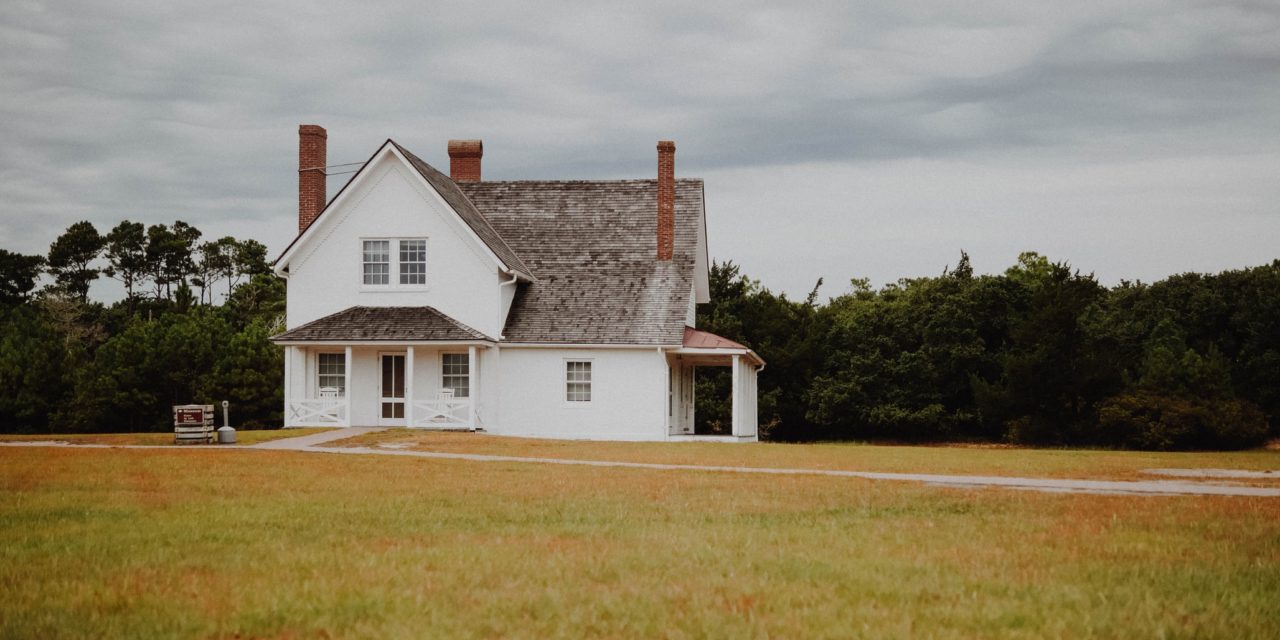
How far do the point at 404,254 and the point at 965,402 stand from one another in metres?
25.3

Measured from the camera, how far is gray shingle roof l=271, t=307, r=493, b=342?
31.6m

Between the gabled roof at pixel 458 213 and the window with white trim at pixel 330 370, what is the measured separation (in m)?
3.21

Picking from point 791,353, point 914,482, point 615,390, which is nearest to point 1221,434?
point 791,353

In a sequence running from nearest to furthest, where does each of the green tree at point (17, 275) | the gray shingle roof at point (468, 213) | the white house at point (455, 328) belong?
1. the white house at point (455, 328)
2. the gray shingle roof at point (468, 213)
3. the green tree at point (17, 275)

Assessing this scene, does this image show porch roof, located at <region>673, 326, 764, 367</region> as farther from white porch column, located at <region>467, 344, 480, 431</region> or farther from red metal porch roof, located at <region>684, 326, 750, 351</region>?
white porch column, located at <region>467, 344, 480, 431</region>

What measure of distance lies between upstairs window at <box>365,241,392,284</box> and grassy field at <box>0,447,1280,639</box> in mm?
19677

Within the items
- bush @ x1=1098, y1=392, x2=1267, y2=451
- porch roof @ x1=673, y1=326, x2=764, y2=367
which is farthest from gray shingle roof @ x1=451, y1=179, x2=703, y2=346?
bush @ x1=1098, y1=392, x2=1267, y2=451

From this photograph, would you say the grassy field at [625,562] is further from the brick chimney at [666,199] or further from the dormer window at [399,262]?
the brick chimney at [666,199]

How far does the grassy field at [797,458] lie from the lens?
19406 mm

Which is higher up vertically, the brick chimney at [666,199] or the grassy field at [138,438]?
the brick chimney at [666,199]

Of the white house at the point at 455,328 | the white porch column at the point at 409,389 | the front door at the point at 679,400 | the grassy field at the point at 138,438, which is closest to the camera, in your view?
the grassy field at the point at 138,438

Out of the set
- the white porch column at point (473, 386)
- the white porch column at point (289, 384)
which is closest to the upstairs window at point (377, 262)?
the white porch column at point (289, 384)

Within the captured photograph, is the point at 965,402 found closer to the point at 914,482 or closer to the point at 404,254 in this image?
the point at 404,254

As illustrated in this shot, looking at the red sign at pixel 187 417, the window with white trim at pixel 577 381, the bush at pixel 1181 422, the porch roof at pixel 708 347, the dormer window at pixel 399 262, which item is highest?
the dormer window at pixel 399 262
